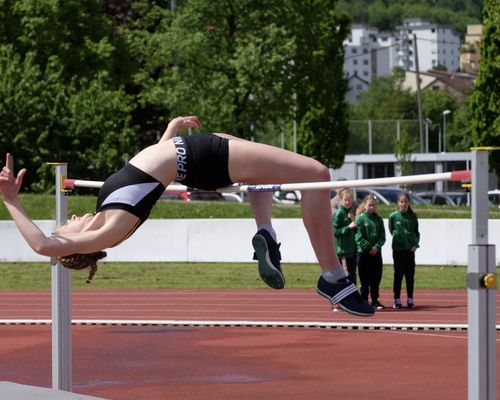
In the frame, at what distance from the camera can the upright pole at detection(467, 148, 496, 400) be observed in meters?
5.49

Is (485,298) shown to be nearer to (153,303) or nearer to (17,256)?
(153,303)

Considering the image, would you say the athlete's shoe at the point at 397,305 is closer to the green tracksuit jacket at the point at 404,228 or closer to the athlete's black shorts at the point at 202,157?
the green tracksuit jacket at the point at 404,228

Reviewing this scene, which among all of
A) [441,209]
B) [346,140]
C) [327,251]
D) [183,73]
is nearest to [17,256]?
[441,209]

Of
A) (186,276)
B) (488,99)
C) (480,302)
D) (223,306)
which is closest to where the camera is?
(480,302)

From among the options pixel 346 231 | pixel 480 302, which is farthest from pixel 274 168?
pixel 346 231

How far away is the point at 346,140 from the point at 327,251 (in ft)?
138

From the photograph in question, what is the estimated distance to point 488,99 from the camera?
122ft

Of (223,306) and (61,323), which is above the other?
(61,323)

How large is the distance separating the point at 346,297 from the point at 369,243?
28.3 ft

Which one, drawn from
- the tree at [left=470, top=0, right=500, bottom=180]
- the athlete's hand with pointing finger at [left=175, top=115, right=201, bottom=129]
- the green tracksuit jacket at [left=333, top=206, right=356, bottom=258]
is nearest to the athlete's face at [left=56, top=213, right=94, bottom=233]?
the athlete's hand with pointing finger at [left=175, top=115, right=201, bottom=129]

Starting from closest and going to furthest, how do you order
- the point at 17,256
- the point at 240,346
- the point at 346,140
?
the point at 240,346
the point at 17,256
the point at 346,140

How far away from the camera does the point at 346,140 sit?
48469 mm

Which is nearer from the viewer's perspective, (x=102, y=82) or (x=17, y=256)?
(x=17, y=256)

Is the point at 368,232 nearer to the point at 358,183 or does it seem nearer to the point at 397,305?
the point at 397,305
